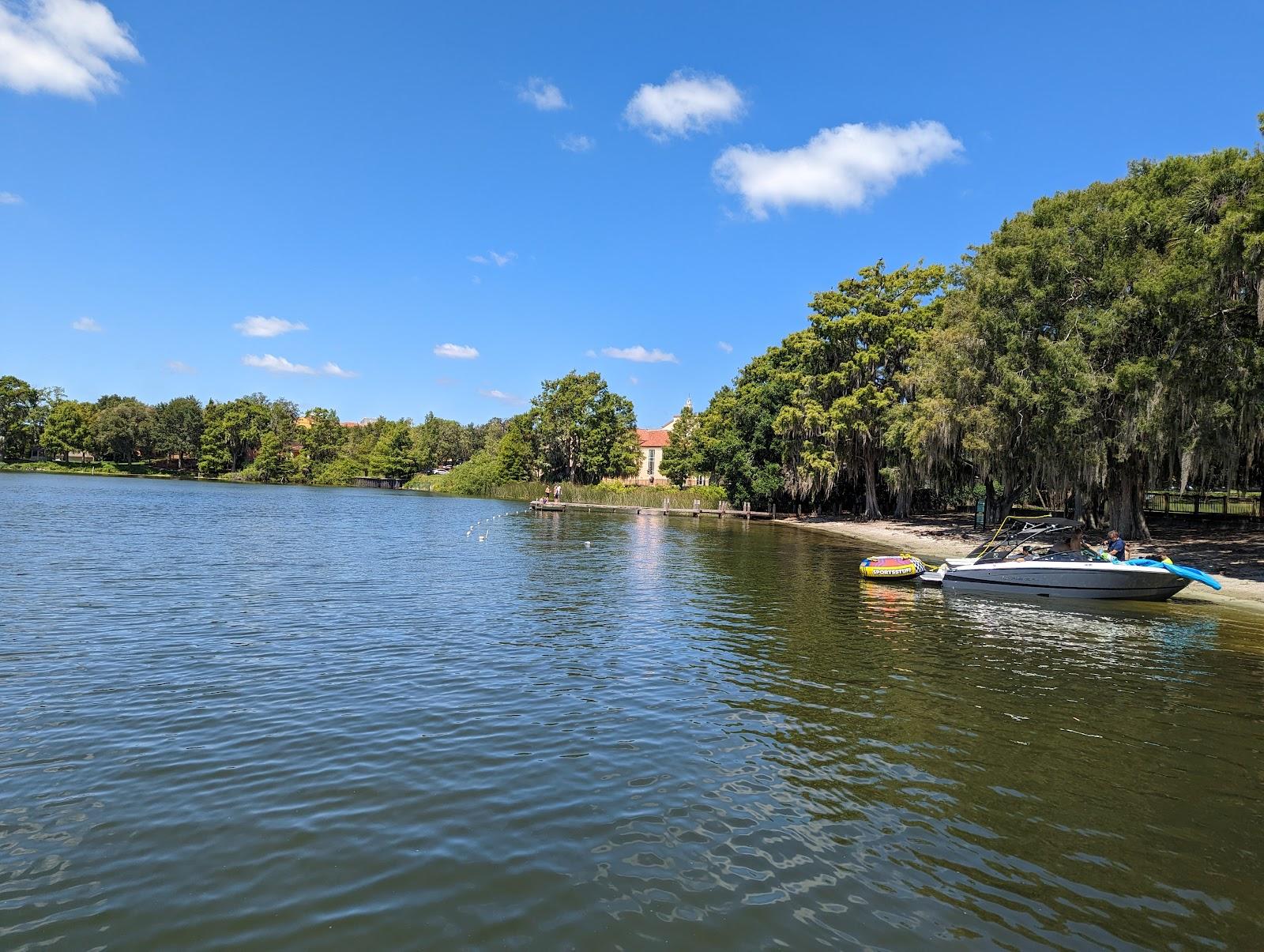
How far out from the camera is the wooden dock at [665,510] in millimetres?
64312

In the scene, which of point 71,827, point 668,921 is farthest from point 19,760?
point 668,921

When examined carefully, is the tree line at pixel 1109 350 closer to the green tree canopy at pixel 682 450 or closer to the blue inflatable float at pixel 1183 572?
the blue inflatable float at pixel 1183 572

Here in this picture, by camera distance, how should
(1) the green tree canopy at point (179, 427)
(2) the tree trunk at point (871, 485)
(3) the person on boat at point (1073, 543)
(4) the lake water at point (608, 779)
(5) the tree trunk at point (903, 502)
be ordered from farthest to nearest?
(1) the green tree canopy at point (179, 427) < (2) the tree trunk at point (871, 485) < (5) the tree trunk at point (903, 502) < (3) the person on boat at point (1073, 543) < (4) the lake water at point (608, 779)

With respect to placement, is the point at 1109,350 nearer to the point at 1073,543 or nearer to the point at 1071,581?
the point at 1073,543

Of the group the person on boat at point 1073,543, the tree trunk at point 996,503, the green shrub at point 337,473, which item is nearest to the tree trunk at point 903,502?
the tree trunk at point 996,503

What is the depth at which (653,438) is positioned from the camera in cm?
12719

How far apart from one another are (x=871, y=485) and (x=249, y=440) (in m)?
108

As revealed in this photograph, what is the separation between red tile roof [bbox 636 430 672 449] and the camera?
125 m

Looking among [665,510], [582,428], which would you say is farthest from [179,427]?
[665,510]

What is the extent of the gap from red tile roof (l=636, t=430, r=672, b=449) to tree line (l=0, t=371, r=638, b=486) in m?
25.6

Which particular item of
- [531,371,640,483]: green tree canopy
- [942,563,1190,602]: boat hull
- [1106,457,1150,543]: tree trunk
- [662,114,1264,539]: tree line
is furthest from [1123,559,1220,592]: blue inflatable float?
[531,371,640,483]: green tree canopy

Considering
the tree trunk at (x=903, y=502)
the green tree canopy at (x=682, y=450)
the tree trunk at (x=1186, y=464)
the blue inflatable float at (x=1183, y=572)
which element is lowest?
the blue inflatable float at (x=1183, y=572)

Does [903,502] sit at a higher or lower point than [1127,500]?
lower

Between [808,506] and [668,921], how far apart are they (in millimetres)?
63201
